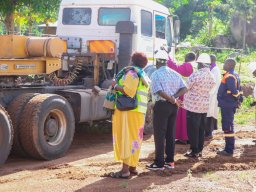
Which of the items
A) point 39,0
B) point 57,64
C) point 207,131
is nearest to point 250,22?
point 39,0

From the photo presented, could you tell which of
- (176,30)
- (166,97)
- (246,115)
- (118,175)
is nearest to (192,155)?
(166,97)

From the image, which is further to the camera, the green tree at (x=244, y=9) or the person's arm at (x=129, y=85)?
the green tree at (x=244, y=9)

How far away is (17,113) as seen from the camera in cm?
696

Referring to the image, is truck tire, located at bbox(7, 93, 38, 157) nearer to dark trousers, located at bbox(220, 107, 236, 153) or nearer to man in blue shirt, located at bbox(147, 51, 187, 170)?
man in blue shirt, located at bbox(147, 51, 187, 170)

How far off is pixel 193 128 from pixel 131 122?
1727mm

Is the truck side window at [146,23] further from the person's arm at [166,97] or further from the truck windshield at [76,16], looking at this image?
the person's arm at [166,97]

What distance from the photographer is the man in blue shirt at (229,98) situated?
763cm

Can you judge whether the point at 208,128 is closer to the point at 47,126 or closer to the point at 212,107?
the point at 212,107

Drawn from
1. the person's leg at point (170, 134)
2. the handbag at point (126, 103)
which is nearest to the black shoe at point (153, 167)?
the person's leg at point (170, 134)

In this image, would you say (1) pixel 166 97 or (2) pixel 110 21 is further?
(2) pixel 110 21

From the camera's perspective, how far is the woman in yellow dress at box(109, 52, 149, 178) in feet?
19.8

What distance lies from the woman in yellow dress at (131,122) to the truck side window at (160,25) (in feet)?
13.7

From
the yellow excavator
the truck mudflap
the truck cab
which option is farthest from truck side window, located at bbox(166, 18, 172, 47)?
the truck mudflap

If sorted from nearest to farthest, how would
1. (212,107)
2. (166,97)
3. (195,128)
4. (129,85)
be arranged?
(129,85), (166,97), (195,128), (212,107)
